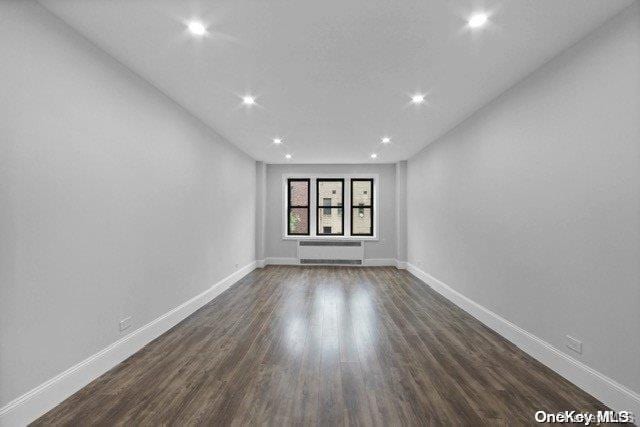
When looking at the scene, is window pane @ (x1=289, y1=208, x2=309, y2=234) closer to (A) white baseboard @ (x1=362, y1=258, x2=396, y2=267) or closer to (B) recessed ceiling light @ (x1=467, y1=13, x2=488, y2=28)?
(A) white baseboard @ (x1=362, y1=258, x2=396, y2=267)

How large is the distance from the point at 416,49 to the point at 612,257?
211 cm

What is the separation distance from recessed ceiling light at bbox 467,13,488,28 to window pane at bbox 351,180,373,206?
5420 millimetres

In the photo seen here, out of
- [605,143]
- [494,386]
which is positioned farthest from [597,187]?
[494,386]

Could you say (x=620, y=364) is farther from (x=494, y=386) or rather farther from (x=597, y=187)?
(x=597, y=187)

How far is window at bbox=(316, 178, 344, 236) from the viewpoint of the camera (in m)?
7.43

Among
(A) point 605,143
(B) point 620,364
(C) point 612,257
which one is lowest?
(B) point 620,364

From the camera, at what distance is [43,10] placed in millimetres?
1819

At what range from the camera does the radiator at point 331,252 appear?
22.8ft

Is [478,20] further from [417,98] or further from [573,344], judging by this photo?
A: [573,344]

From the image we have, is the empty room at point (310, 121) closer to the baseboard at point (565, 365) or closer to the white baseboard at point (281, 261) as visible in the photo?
the baseboard at point (565, 365)

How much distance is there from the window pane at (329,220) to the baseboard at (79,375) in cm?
447

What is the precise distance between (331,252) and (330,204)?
4.39 feet

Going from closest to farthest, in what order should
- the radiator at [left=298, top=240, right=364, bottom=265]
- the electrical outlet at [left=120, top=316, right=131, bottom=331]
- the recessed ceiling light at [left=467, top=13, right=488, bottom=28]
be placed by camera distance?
the recessed ceiling light at [left=467, top=13, right=488, bottom=28] < the electrical outlet at [left=120, top=316, right=131, bottom=331] < the radiator at [left=298, top=240, right=364, bottom=265]
